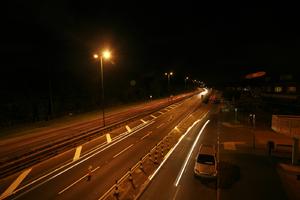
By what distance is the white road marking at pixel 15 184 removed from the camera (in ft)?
48.1

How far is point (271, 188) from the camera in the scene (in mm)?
16031

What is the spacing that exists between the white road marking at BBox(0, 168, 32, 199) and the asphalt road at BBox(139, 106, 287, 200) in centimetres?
848

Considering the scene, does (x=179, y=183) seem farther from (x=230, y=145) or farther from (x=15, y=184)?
(x=230, y=145)

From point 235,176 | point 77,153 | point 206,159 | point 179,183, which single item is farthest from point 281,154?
point 77,153

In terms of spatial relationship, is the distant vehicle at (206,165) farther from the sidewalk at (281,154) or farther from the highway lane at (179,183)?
the sidewalk at (281,154)

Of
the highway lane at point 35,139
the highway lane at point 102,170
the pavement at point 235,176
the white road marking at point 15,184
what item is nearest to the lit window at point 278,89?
the pavement at point 235,176

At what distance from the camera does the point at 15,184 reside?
16016 mm

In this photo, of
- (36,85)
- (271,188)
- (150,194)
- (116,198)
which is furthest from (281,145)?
(36,85)

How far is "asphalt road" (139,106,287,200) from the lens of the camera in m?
14.9

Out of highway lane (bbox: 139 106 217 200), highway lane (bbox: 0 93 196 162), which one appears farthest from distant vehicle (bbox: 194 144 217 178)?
highway lane (bbox: 0 93 196 162)

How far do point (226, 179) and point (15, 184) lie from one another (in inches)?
586

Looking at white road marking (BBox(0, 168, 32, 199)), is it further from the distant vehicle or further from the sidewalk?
the sidewalk

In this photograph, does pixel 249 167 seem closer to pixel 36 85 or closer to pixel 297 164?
pixel 297 164

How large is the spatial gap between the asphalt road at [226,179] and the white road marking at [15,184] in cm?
848
